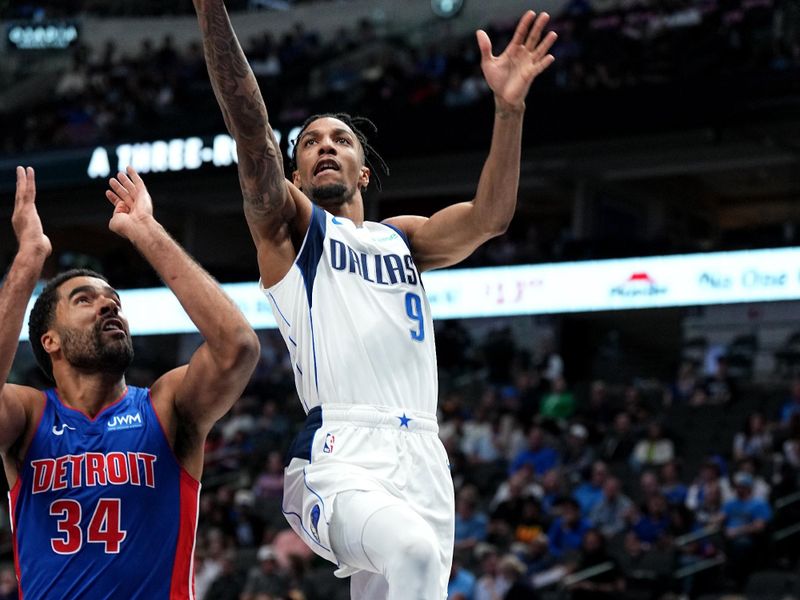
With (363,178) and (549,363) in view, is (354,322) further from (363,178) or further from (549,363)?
(549,363)

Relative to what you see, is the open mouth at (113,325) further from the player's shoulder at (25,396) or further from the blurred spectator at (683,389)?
the blurred spectator at (683,389)

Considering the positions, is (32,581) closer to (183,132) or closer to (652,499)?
(652,499)

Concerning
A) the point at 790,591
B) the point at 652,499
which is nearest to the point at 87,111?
the point at 652,499

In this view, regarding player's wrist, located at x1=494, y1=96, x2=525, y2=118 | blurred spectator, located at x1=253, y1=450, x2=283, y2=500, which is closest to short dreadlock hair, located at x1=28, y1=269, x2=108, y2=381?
player's wrist, located at x1=494, y1=96, x2=525, y2=118

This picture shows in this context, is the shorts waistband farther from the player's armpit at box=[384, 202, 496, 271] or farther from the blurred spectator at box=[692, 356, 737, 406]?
the blurred spectator at box=[692, 356, 737, 406]

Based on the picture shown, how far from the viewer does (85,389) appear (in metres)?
4.72

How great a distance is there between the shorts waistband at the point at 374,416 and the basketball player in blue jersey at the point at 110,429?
1.62ft

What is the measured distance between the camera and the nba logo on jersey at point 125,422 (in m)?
4.66

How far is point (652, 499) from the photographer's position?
46.4 ft

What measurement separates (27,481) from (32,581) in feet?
1.13

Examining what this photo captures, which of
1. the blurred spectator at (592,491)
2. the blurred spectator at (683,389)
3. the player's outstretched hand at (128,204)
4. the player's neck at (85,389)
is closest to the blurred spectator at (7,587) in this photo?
the blurred spectator at (592,491)

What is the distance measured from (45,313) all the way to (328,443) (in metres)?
1.13

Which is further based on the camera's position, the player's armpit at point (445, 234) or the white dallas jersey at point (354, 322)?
the player's armpit at point (445, 234)

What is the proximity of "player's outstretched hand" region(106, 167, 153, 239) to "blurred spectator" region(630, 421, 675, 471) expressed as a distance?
1240 cm
